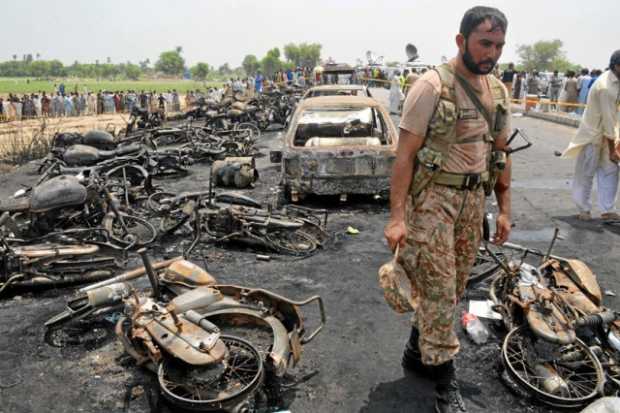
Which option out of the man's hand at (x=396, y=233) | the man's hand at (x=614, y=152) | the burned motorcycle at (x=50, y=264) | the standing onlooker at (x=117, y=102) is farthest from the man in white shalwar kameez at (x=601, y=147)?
the standing onlooker at (x=117, y=102)

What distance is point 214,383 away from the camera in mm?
2906

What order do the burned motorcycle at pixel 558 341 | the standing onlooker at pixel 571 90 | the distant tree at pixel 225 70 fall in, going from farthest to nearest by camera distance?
the distant tree at pixel 225 70, the standing onlooker at pixel 571 90, the burned motorcycle at pixel 558 341

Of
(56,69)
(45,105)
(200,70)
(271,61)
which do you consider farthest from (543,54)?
(56,69)

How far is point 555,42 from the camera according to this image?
10406cm

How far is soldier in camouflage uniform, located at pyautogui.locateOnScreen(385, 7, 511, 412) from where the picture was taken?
2.57 meters

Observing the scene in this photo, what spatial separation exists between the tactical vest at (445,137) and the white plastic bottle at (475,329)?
4.85 feet

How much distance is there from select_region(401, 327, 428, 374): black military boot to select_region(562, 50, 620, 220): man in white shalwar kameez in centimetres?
455

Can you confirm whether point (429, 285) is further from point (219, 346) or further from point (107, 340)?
point (107, 340)

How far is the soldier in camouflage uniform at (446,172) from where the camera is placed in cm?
257

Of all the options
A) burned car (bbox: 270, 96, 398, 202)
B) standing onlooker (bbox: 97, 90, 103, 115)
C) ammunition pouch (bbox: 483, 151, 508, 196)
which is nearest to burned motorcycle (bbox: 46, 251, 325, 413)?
ammunition pouch (bbox: 483, 151, 508, 196)

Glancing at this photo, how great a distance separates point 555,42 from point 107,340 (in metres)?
120

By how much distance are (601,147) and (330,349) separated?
4.99 m

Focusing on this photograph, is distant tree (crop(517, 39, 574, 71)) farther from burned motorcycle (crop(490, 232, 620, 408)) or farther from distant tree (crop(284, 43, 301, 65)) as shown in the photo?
burned motorcycle (crop(490, 232, 620, 408))

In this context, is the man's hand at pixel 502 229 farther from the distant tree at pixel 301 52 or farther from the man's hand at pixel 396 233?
the distant tree at pixel 301 52
